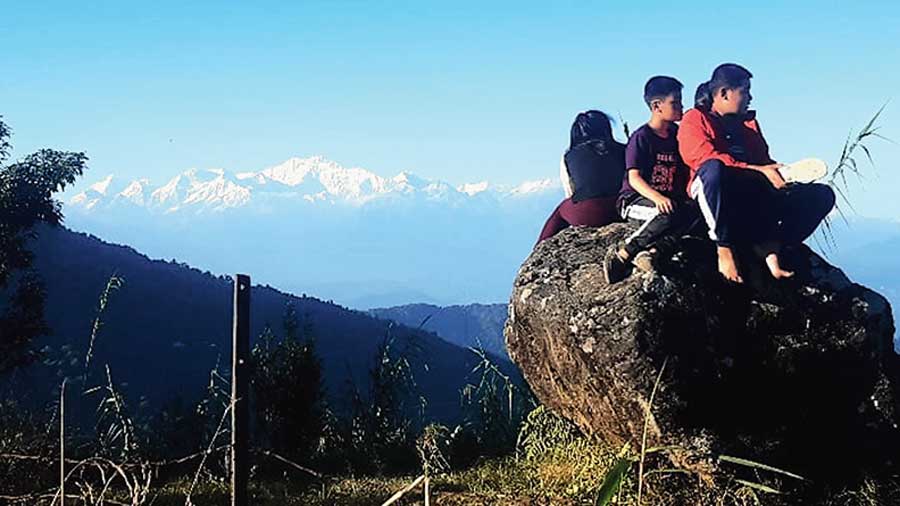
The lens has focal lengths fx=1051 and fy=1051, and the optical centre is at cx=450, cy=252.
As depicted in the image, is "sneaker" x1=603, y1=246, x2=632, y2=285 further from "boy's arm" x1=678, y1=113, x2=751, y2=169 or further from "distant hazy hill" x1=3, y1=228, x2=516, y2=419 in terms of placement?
"distant hazy hill" x1=3, y1=228, x2=516, y2=419

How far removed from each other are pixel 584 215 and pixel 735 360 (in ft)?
6.21

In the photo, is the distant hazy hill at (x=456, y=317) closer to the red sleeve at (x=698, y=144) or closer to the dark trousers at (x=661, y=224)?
the dark trousers at (x=661, y=224)

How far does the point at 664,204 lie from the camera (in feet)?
22.1

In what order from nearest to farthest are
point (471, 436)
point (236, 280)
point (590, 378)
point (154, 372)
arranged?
point (236, 280)
point (590, 378)
point (471, 436)
point (154, 372)

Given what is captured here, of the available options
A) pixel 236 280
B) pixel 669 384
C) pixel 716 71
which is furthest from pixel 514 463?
pixel 236 280

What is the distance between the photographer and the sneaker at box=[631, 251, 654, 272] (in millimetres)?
6457

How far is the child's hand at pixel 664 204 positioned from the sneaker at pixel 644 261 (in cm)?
38

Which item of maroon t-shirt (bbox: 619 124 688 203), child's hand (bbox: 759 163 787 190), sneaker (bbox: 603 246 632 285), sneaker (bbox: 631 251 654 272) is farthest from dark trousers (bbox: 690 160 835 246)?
sneaker (bbox: 603 246 632 285)

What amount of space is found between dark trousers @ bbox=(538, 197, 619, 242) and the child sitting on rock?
0.46m

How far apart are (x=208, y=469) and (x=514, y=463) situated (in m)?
2.71

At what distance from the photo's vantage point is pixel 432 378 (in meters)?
47.2

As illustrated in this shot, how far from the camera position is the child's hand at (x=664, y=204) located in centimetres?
673

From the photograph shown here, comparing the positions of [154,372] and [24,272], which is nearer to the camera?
[24,272]

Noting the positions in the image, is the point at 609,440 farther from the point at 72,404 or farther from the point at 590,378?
the point at 72,404
